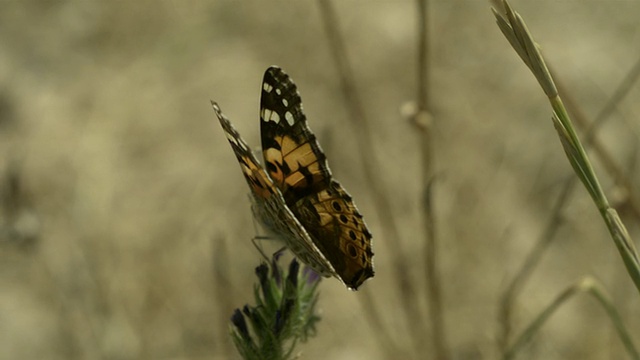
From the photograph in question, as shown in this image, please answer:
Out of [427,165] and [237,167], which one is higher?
[237,167]

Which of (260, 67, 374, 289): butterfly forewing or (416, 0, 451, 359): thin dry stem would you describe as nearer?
(260, 67, 374, 289): butterfly forewing

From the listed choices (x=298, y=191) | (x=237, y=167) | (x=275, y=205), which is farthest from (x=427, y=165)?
(x=237, y=167)

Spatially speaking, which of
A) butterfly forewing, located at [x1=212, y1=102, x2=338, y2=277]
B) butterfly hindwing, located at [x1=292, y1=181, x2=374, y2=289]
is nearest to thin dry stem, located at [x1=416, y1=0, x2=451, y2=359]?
butterfly hindwing, located at [x1=292, y1=181, x2=374, y2=289]

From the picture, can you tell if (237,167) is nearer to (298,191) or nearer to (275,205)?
(298,191)

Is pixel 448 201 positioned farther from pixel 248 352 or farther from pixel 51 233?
pixel 248 352

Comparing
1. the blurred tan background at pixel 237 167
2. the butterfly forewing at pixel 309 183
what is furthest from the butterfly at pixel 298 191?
the blurred tan background at pixel 237 167

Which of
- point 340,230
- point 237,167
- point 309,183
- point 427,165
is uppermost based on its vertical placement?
point 237,167

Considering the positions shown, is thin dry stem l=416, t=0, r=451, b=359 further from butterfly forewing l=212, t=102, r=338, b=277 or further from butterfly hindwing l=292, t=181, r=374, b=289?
butterfly forewing l=212, t=102, r=338, b=277
